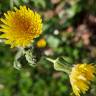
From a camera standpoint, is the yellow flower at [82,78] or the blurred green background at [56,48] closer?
the yellow flower at [82,78]

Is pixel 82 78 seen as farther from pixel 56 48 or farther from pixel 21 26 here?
pixel 56 48

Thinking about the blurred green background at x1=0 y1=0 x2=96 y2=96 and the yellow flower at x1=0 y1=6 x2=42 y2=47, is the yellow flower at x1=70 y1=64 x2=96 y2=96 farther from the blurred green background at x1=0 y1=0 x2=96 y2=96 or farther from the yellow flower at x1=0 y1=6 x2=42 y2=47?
the blurred green background at x1=0 y1=0 x2=96 y2=96

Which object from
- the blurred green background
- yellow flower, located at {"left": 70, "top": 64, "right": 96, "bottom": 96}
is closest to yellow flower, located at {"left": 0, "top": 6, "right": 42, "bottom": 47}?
yellow flower, located at {"left": 70, "top": 64, "right": 96, "bottom": 96}

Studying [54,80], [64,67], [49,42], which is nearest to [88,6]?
[49,42]

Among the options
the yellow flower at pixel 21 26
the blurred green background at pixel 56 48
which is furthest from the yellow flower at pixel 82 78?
the blurred green background at pixel 56 48

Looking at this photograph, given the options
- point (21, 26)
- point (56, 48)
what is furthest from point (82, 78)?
point (56, 48)

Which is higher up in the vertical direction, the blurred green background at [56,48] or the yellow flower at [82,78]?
the blurred green background at [56,48]

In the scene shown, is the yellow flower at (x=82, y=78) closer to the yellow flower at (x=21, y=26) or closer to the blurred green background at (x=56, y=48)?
the yellow flower at (x=21, y=26)
